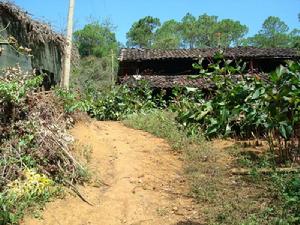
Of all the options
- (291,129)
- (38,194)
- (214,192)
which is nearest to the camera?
(38,194)

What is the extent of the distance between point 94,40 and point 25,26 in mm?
39120

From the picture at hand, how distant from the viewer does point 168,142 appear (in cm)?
825

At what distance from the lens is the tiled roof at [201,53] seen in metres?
20.1

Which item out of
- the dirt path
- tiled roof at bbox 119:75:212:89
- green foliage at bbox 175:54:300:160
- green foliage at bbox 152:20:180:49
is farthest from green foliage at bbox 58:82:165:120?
green foliage at bbox 152:20:180:49

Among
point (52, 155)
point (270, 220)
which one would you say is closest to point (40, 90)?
point (52, 155)

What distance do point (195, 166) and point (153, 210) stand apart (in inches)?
62.2

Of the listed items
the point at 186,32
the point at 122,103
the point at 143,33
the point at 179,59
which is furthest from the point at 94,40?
the point at 122,103

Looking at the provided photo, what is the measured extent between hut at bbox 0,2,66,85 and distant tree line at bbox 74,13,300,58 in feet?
115

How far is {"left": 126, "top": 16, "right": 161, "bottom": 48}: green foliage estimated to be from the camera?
4969 centimetres

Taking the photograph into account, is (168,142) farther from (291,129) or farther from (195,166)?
(291,129)

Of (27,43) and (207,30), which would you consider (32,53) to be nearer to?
(27,43)

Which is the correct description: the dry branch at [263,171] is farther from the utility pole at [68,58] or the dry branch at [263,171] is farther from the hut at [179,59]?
the hut at [179,59]

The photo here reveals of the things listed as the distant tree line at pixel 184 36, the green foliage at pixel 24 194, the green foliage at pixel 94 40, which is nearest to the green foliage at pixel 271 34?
the distant tree line at pixel 184 36

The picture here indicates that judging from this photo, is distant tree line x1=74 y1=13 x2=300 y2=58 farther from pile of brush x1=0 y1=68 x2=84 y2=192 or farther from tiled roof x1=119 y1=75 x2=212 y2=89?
pile of brush x1=0 y1=68 x2=84 y2=192
